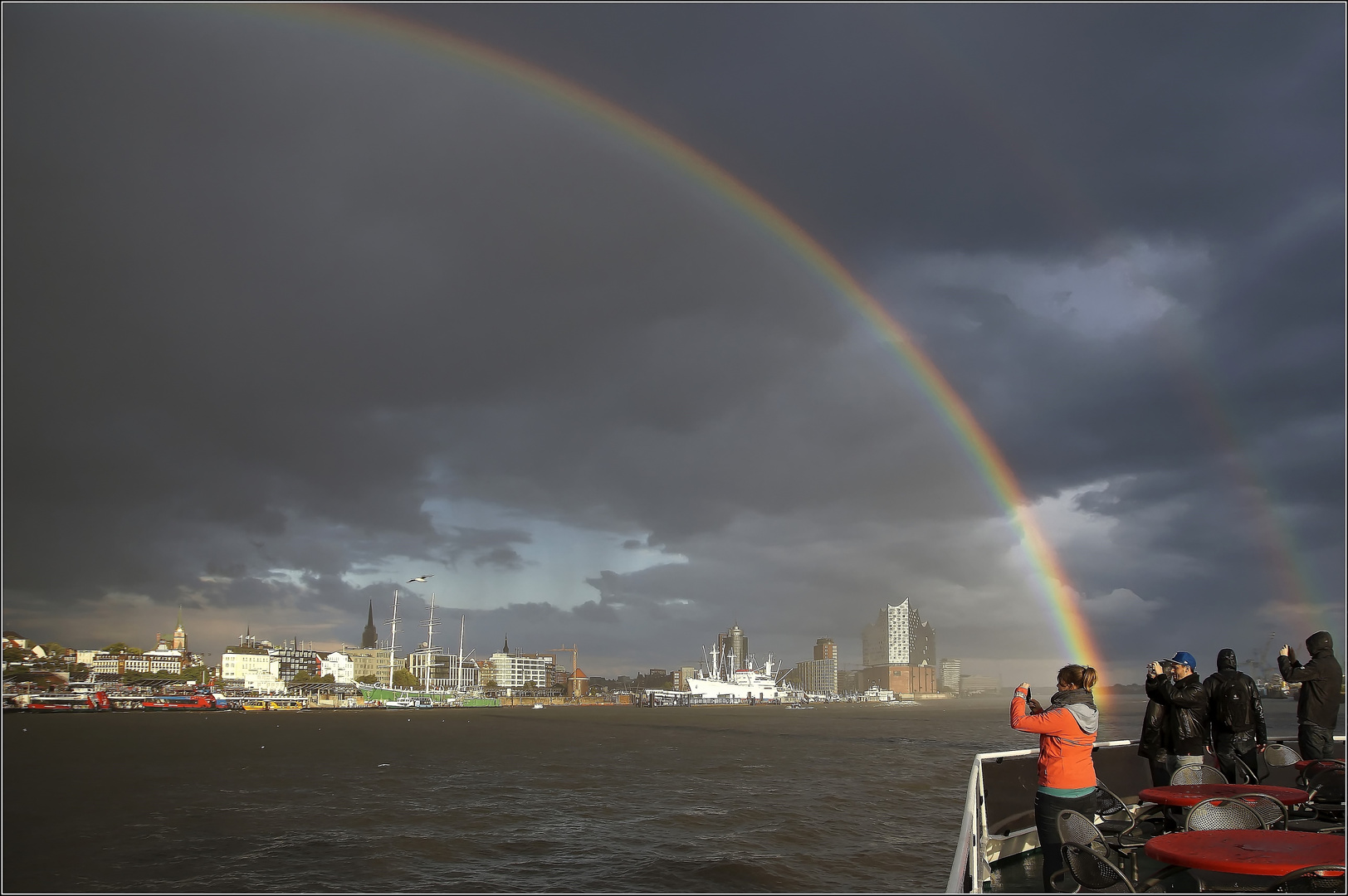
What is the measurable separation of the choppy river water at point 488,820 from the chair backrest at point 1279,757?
845cm

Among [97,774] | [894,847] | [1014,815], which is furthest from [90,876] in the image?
[97,774]

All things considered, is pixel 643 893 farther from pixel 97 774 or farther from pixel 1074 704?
pixel 97 774

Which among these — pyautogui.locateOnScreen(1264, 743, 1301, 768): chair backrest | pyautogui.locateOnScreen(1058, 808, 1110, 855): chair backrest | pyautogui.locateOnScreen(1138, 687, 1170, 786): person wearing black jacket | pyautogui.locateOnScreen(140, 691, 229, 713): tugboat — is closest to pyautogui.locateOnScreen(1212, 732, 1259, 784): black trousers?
pyautogui.locateOnScreen(1264, 743, 1301, 768): chair backrest

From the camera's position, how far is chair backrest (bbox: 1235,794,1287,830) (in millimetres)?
7992

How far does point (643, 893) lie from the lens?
58.4ft

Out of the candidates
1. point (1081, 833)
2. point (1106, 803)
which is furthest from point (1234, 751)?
point (1081, 833)

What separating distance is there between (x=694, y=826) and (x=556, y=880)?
866 centimetres

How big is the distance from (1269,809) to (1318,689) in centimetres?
438

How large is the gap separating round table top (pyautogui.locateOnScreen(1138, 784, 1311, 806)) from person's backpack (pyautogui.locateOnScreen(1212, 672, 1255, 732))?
166cm

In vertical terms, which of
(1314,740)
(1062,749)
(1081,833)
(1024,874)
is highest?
(1062,749)

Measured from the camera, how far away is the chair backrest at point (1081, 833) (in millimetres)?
6508

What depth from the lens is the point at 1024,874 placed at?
31.3 feet

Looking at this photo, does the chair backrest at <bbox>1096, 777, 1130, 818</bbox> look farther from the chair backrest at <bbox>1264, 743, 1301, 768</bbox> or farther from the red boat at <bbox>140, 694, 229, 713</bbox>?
the red boat at <bbox>140, 694, 229, 713</bbox>

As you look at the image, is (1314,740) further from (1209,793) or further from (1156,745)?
(1209,793)
